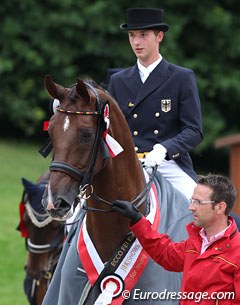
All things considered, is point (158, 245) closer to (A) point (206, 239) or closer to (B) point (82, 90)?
(A) point (206, 239)

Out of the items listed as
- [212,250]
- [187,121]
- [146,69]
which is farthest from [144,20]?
[212,250]

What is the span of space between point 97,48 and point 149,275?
1736 centimetres

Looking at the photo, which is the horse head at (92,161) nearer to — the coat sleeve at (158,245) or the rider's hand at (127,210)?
the rider's hand at (127,210)

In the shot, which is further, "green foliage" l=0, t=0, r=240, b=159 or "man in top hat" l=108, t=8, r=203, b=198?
"green foliage" l=0, t=0, r=240, b=159

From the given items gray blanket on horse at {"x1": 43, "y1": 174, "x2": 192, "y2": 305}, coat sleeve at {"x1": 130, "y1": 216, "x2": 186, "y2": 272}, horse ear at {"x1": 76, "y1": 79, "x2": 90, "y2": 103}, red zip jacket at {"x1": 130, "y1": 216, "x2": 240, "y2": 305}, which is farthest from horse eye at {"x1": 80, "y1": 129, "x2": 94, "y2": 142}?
gray blanket on horse at {"x1": 43, "y1": 174, "x2": 192, "y2": 305}

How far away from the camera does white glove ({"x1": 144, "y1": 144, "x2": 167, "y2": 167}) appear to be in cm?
550

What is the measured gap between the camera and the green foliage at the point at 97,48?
2191 cm

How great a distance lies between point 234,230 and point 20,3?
1860 cm

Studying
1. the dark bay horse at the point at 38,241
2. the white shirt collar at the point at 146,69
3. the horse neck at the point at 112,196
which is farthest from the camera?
the dark bay horse at the point at 38,241

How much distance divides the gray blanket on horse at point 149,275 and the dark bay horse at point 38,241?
9.53ft

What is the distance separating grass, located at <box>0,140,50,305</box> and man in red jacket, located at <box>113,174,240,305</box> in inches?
240

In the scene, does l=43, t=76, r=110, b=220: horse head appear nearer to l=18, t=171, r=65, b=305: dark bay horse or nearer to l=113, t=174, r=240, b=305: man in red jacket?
l=113, t=174, r=240, b=305: man in red jacket

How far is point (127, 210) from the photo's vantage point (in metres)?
4.97

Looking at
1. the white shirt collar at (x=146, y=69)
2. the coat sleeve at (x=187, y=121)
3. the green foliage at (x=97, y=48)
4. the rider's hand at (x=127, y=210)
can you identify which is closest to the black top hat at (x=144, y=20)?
the white shirt collar at (x=146, y=69)
